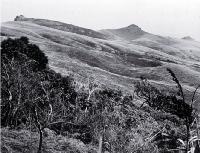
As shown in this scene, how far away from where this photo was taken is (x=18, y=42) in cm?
5444

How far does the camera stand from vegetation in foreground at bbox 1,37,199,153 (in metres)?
33.8

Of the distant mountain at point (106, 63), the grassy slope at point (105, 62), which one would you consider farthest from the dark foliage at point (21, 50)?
the grassy slope at point (105, 62)

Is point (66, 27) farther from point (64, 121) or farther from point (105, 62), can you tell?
point (64, 121)

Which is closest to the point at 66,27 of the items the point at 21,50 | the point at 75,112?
the point at 21,50

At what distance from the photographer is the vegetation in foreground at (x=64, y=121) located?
3375 centimetres

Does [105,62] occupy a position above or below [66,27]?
below

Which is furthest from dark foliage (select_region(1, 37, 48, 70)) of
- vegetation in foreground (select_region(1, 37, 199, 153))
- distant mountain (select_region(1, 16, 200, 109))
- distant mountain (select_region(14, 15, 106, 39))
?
distant mountain (select_region(14, 15, 106, 39))

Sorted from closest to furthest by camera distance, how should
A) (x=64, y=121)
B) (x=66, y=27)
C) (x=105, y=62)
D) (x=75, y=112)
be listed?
(x=64, y=121)
(x=75, y=112)
(x=105, y=62)
(x=66, y=27)

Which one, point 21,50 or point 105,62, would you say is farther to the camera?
point 105,62

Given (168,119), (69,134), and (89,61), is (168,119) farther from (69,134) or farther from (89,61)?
(89,61)

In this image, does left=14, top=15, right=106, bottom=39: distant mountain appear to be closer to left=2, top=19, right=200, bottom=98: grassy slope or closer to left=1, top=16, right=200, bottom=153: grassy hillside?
left=2, top=19, right=200, bottom=98: grassy slope

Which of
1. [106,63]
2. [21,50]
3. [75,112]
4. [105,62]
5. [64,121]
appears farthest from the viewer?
[105,62]

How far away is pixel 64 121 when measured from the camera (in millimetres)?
32406

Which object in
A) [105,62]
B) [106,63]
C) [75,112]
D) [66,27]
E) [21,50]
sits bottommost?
[106,63]
